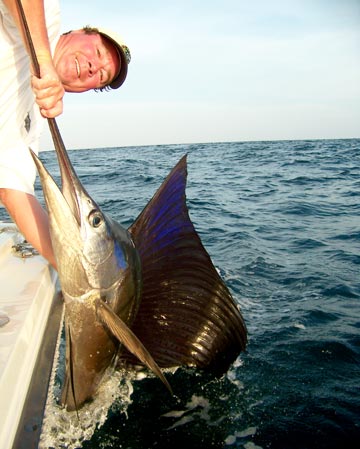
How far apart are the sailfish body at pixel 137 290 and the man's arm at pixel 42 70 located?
0.19 meters

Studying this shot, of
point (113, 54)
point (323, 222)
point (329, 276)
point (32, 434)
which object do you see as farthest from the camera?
point (323, 222)

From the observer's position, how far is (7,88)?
7.01 feet

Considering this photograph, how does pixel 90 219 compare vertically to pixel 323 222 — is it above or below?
above

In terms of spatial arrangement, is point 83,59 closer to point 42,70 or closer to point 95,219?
point 42,70

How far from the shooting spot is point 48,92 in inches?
60.7

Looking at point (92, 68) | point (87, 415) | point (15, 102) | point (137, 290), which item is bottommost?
point (87, 415)

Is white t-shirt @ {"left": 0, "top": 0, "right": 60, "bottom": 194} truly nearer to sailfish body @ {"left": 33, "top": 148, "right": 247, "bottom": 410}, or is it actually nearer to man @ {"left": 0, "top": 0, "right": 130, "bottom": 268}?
man @ {"left": 0, "top": 0, "right": 130, "bottom": 268}

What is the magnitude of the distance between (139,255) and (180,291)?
306mm

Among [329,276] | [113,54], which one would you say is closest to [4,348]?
[113,54]

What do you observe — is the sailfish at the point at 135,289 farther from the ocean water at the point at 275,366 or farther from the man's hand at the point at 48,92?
the ocean water at the point at 275,366

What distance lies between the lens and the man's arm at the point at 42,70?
152 centimetres

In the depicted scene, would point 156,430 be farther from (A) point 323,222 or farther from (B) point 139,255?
(A) point 323,222

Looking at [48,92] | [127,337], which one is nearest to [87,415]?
[127,337]

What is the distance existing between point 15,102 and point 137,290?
1.12m
